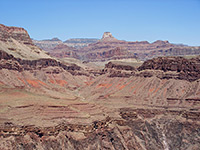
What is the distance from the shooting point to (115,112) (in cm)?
9581

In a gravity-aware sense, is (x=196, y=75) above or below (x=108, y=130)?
above

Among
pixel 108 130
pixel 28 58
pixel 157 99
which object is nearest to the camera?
pixel 108 130

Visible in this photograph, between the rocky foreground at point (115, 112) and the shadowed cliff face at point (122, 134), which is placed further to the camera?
the rocky foreground at point (115, 112)

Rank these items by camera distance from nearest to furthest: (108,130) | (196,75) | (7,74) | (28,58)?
(108,130), (196,75), (7,74), (28,58)

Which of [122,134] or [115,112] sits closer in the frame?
[122,134]

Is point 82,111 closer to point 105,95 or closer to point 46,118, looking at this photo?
point 46,118

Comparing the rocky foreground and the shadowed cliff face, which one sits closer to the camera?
the shadowed cliff face

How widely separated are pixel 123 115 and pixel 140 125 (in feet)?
19.9

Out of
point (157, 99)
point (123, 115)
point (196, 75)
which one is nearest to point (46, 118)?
point (123, 115)

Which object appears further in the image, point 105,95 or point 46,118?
point 105,95

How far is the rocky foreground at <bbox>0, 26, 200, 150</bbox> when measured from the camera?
227 ft

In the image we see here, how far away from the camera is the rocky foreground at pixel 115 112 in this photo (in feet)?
227

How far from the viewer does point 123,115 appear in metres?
Answer: 92.1

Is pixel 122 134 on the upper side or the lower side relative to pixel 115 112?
lower
